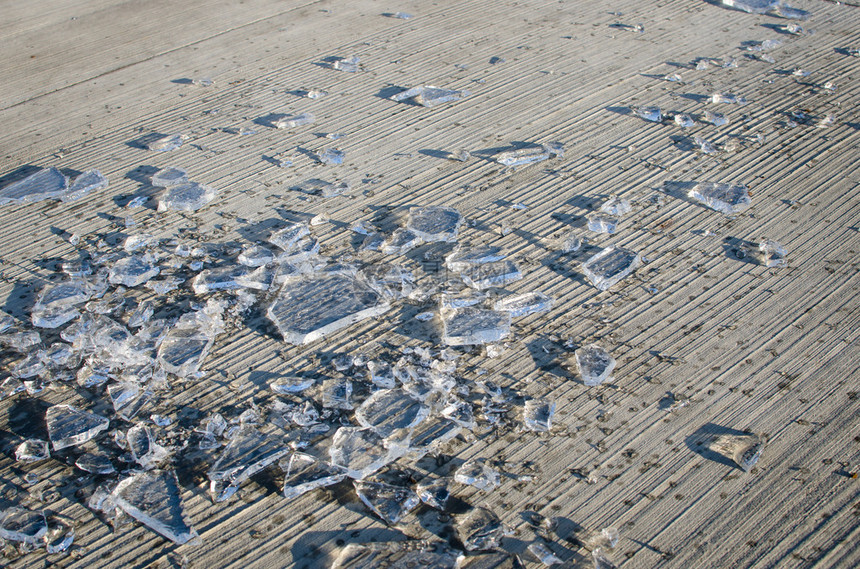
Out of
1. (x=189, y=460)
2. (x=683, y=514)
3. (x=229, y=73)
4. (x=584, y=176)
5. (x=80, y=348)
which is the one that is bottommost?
(x=683, y=514)

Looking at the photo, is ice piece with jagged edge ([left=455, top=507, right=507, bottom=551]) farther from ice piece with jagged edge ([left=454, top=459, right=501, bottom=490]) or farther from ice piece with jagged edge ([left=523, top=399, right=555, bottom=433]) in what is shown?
ice piece with jagged edge ([left=523, top=399, right=555, bottom=433])

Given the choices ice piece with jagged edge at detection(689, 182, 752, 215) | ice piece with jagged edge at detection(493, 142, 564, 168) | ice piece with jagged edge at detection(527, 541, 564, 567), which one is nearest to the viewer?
ice piece with jagged edge at detection(527, 541, 564, 567)

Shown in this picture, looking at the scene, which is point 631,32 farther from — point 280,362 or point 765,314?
point 280,362

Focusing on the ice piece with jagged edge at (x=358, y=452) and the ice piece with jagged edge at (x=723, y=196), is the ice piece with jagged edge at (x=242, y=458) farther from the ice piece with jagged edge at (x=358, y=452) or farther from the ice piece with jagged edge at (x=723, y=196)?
the ice piece with jagged edge at (x=723, y=196)

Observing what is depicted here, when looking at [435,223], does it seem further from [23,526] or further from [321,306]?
[23,526]

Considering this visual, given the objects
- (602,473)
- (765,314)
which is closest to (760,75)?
(765,314)

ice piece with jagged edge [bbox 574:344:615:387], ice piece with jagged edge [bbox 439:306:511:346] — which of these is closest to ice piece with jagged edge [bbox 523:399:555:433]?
ice piece with jagged edge [bbox 574:344:615:387]

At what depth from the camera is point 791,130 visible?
5910mm

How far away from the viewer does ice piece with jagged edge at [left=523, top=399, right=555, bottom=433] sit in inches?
136

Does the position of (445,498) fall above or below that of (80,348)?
below

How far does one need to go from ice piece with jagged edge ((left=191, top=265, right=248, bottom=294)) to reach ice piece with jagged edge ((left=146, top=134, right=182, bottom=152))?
6.61 ft

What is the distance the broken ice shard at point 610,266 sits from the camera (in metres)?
4.34

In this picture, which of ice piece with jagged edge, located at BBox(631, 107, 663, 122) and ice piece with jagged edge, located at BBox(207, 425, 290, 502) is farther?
ice piece with jagged edge, located at BBox(631, 107, 663, 122)

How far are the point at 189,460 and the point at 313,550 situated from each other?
94 cm
